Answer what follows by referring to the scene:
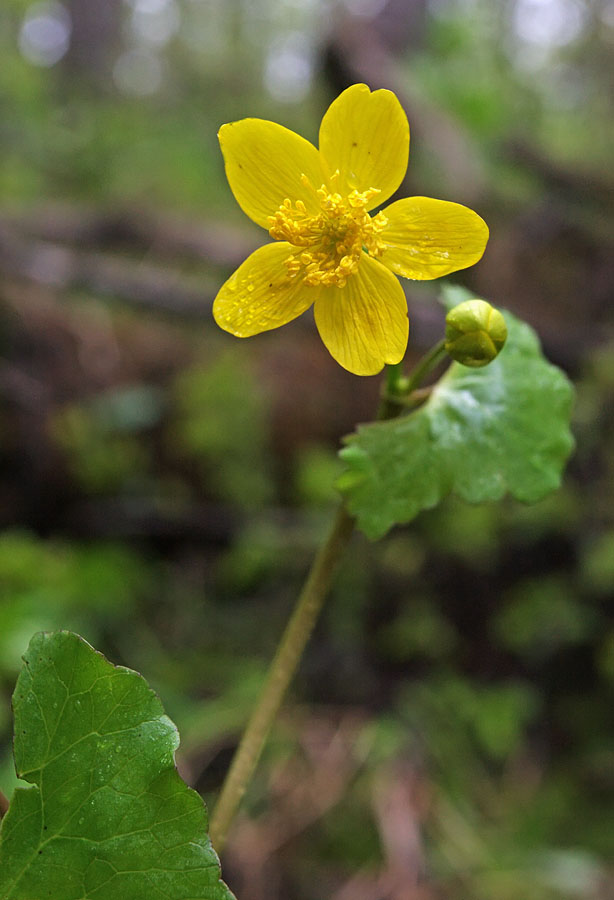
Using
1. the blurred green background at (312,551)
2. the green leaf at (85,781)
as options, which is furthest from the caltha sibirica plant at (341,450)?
the blurred green background at (312,551)

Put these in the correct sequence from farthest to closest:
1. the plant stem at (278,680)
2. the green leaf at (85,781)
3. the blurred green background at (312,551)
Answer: the blurred green background at (312,551)
the plant stem at (278,680)
the green leaf at (85,781)

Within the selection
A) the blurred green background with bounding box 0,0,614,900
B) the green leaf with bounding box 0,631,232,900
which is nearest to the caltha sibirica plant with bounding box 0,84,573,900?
the green leaf with bounding box 0,631,232,900

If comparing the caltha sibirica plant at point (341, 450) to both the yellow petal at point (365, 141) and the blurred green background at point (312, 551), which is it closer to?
the yellow petal at point (365, 141)

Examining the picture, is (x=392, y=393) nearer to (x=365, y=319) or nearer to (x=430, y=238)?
(x=365, y=319)

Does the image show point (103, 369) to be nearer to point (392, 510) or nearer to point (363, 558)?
point (363, 558)

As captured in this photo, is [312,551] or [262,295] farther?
[312,551]

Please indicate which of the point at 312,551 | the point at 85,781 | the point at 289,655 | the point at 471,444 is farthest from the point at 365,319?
the point at 312,551

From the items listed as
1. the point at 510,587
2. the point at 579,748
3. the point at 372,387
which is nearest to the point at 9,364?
the point at 372,387

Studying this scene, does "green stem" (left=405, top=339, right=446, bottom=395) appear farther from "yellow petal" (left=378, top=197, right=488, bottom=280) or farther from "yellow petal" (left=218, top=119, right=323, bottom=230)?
"yellow petal" (left=218, top=119, right=323, bottom=230)
